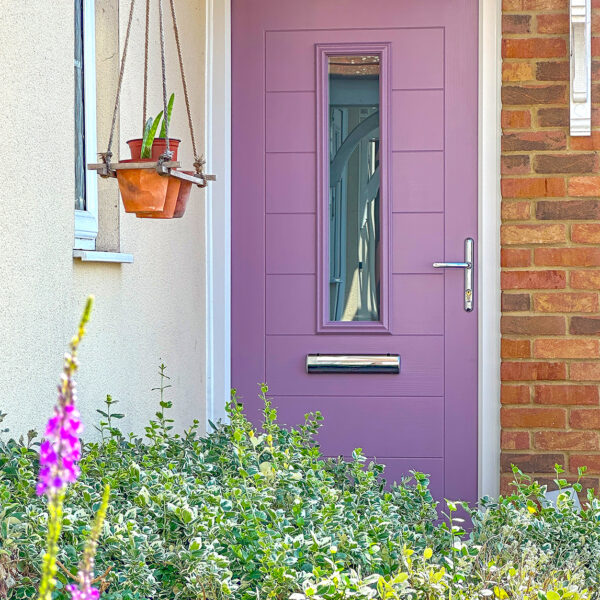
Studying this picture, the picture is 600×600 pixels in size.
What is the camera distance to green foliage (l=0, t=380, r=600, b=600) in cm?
149

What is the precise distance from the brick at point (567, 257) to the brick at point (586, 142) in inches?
14.8

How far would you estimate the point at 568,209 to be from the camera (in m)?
3.62

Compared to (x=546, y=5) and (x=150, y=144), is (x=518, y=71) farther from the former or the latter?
(x=150, y=144)

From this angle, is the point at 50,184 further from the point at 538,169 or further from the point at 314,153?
the point at 538,169

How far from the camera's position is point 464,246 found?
12.1ft

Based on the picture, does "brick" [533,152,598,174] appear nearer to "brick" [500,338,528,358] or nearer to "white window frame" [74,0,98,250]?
"brick" [500,338,528,358]

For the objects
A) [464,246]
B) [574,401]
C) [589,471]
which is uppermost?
[464,246]

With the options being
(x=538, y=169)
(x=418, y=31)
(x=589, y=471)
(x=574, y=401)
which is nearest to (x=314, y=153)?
(x=418, y=31)

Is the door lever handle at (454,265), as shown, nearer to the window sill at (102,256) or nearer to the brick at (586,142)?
the brick at (586,142)

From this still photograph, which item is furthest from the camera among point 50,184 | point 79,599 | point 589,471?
point 589,471

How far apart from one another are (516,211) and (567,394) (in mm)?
713

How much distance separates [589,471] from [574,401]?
0.88 feet

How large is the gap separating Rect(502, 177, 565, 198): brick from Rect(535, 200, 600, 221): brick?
37 millimetres

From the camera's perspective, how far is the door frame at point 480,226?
3.66 meters
